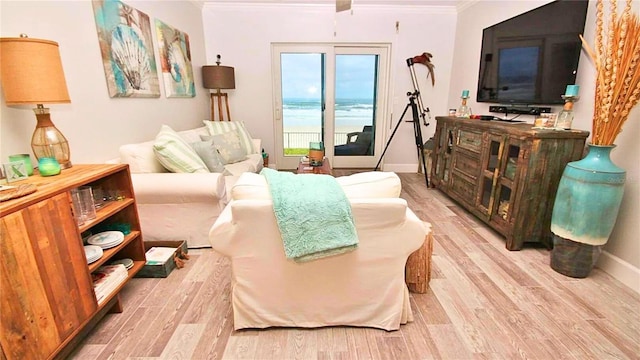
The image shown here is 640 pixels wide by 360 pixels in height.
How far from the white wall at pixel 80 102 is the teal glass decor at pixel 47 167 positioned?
28cm

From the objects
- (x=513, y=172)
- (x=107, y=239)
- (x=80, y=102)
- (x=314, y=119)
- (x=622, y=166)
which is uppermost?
(x=80, y=102)

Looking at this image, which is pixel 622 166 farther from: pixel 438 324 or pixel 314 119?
pixel 314 119

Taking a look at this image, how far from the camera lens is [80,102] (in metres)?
2.01

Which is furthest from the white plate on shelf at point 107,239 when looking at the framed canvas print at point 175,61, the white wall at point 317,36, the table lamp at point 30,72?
the white wall at point 317,36

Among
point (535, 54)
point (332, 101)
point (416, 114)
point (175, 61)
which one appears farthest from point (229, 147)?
point (535, 54)

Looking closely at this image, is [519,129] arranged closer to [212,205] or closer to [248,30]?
[212,205]

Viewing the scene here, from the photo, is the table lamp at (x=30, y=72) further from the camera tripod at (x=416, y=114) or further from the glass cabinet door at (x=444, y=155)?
the camera tripod at (x=416, y=114)

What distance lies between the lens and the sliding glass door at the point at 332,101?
14.4 ft

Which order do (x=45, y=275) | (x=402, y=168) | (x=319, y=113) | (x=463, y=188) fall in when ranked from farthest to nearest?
1. (x=402, y=168)
2. (x=319, y=113)
3. (x=463, y=188)
4. (x=45, y=275)

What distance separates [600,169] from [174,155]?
2.87 metres

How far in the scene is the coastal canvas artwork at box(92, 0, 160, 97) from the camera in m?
2.22

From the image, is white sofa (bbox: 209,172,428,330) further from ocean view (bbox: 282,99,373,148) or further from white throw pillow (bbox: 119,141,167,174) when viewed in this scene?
ocean view (bbox: 282,99,373,148)

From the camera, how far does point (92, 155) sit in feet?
6.94

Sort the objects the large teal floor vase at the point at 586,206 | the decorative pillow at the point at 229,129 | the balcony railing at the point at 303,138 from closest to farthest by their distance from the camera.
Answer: the large teal floor vase at the point at 586,206, the decorative pillow at the point at 229,129, the balcony railing at the point at 303,138
